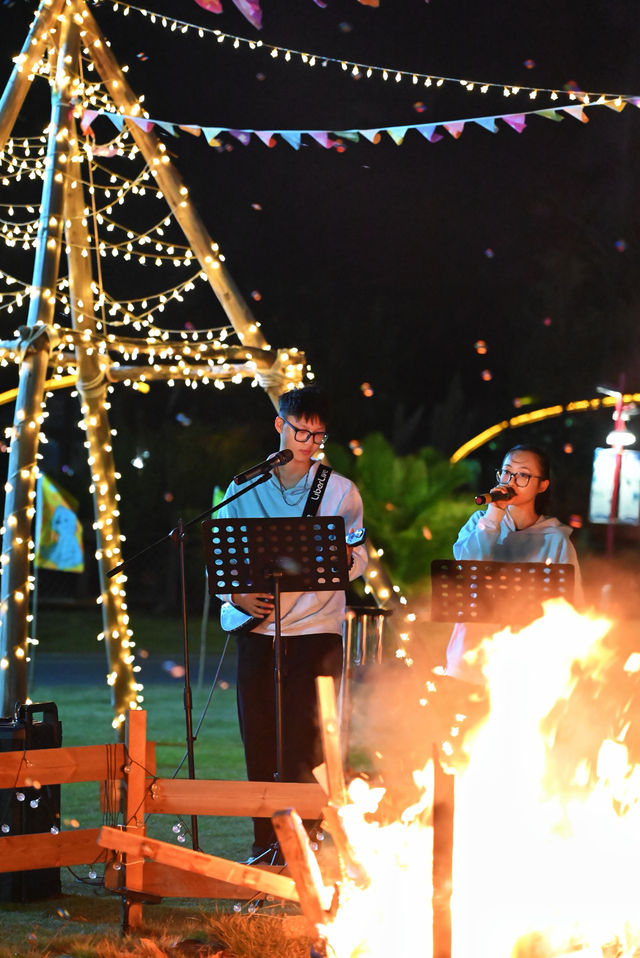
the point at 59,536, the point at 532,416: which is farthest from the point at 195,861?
the point at 532,416

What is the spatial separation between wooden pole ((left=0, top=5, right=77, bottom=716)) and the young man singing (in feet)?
5.65

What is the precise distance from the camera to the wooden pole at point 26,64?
683 centimetres

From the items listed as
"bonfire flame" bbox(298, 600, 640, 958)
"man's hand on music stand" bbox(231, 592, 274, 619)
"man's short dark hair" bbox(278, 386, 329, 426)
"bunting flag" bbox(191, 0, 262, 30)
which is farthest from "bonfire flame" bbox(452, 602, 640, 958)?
"bunting flag" bbox(191, 0, 262, 30)

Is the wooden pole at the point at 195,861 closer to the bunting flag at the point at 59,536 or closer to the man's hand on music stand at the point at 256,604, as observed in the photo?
the man's hand on music stand at the point at 256,604

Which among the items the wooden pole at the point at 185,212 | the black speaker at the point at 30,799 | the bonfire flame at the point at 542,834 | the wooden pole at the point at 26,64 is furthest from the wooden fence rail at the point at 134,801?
the wooden pole at the point at 26,64

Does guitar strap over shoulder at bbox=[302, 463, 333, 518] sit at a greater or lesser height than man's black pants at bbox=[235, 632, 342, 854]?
greater

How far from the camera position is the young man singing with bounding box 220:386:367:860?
5.11m

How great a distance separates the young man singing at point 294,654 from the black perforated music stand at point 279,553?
1.32 feet

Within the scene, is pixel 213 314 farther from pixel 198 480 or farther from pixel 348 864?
pixel 348 864

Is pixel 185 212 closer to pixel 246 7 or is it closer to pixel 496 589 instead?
pixel 246 7

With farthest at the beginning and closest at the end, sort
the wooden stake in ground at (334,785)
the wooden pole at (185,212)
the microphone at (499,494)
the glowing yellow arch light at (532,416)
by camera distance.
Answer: the glowing yellow arch light at (532,416), the wooden pole at (185,212), the microphone at (499,494), the wooden stake in ground at (334,785)

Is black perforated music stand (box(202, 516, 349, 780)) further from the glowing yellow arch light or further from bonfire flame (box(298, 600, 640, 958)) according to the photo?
the glowing yellow arch light

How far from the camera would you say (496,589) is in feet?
15.3

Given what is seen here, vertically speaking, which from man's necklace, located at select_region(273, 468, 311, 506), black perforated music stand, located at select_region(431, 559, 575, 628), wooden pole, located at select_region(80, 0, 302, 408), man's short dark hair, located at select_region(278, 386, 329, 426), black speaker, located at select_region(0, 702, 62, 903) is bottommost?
black speaker, located at select_region(0, 702, 62, 903)
